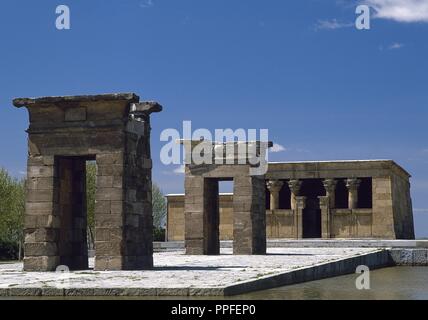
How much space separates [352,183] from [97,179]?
75.7 feet

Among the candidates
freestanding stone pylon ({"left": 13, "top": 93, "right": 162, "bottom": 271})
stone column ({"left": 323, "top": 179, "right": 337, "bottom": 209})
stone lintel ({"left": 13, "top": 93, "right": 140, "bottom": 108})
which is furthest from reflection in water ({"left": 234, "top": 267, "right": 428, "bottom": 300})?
stone column ({"left": 323, "top": 179, "right": 337, "bottom": 209})

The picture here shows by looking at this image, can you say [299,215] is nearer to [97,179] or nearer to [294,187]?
[294,187]

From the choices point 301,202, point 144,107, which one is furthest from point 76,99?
point 301,202

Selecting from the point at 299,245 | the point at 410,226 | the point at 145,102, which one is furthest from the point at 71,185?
the point at 410,226

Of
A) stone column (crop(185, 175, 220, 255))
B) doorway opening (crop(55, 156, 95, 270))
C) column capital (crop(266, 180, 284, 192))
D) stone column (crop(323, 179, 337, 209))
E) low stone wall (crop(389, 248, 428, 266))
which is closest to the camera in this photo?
doorway opening (crop(55, 156, 95, 270))

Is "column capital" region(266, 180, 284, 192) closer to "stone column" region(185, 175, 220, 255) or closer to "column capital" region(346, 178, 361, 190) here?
"column capital" region(346, 178, 361, 190)

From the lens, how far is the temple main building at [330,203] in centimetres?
3703

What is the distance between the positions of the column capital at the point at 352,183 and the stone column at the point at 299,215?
248 cm

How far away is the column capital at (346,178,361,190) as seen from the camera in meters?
37.6

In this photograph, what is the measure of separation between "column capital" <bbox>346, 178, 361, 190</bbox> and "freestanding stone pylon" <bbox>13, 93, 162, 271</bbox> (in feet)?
71.0

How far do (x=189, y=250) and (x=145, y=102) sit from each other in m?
9.25

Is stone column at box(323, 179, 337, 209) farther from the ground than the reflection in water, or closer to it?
farther from the ground

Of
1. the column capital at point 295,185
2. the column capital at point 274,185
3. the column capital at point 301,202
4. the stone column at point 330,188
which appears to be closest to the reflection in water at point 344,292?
the stone column at point 330,188

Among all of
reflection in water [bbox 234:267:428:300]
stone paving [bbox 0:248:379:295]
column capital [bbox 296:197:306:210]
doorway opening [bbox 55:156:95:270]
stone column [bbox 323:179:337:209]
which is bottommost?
reflection in water [bbox 234:267:428:300]
